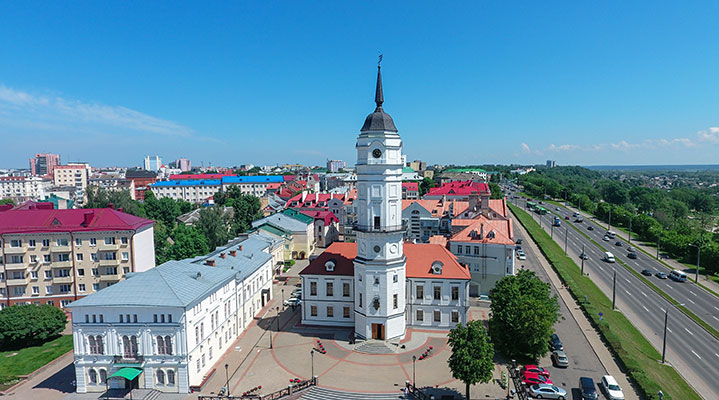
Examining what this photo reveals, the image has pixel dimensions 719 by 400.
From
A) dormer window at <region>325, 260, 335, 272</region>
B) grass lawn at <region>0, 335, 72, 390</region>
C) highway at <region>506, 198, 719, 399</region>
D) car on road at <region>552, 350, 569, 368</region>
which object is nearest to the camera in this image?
car on road at <region>552, 350, 569, 368</region>

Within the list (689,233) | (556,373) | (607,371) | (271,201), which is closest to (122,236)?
(556,373)

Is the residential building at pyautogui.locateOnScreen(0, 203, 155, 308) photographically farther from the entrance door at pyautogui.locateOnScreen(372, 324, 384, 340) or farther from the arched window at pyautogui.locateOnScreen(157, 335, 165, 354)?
the entrance door at pyautogui.locateOnScreen(372, 324, 384, 340)

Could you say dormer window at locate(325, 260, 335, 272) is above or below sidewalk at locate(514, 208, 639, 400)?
above

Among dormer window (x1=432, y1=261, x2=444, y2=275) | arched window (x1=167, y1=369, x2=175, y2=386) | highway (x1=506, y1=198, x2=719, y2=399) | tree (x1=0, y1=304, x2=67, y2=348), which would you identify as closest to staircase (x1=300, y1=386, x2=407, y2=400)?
arched window (x1=167, y1=369, x2=175, y2=386)

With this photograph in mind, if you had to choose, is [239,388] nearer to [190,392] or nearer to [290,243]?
[190,392]

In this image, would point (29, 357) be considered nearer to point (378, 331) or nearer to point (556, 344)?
point (378, 331)

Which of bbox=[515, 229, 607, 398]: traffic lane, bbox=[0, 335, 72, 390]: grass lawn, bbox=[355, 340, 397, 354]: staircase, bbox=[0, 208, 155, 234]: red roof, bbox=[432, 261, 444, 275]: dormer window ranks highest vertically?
bbox=[0, 208, 155, 234]: red roof

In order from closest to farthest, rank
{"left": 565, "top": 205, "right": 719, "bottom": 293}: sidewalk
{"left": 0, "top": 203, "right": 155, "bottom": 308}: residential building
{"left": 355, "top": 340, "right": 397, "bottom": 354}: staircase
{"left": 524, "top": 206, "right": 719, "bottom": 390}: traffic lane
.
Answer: {"left": 524, "top": 206, "right": 719, "bottom": 390}: traffic lane, {"left": 355, "top": 340, "right": 397, "bottom": 354}: staircase, {"left": 0, "top": 203, "right": 155, "bottom": 308}: residential building, {"left": 565, "top": 205, "right": 719, "bottom": 293}: sidewalk

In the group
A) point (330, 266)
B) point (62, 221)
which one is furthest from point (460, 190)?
point (62, 221)
